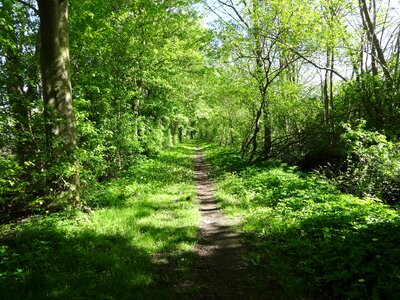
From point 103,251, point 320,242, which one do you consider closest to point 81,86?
point 103,251

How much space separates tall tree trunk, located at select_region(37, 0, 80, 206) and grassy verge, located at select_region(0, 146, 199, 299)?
1.43m

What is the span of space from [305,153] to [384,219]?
11.1m

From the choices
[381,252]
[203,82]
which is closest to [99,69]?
[381,252]

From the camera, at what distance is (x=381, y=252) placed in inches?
205

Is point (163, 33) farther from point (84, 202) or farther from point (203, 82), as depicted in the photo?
point (84, 202)

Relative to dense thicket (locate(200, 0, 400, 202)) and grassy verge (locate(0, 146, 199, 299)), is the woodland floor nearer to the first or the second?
grassy verge (locate(0, 146, 199, 299))

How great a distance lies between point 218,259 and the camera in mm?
6383

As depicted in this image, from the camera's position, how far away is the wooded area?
336 inches

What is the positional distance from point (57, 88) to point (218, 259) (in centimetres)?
665

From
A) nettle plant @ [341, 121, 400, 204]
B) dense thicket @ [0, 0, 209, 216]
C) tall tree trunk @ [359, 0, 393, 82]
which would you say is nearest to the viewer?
dense thicket @ [0, 0, 209, 216]

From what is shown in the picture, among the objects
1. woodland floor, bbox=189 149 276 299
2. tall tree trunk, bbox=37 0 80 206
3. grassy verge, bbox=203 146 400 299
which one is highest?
tall tree trunk, bbox=37 0 80 206

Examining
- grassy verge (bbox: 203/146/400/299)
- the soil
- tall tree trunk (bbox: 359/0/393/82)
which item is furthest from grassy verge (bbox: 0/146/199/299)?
tall tree trunk (bbox: 359/0/393/82)

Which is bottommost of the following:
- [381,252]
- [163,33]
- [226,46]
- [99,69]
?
[381,252]

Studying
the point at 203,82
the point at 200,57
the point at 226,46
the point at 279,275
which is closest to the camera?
the point at 279,275
